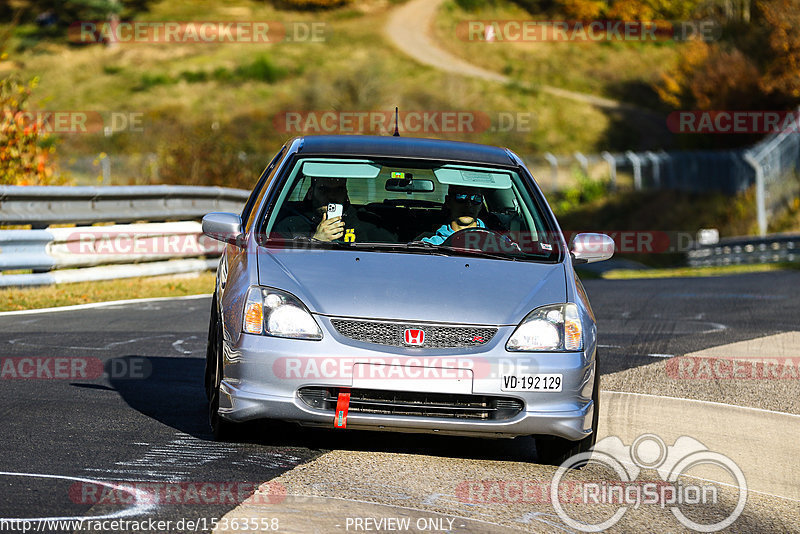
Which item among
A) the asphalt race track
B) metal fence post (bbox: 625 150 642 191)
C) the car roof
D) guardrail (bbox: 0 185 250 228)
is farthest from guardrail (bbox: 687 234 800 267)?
the car roof

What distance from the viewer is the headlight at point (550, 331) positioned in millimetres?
6227

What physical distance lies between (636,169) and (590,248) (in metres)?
39.9

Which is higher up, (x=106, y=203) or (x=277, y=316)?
(x=106, y=203)

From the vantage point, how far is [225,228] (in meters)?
7.13

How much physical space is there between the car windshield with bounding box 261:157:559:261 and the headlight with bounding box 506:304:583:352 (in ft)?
1.88

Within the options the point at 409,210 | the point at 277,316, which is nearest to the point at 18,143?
the point at 409,210

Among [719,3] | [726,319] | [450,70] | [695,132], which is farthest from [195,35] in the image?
[726,319]

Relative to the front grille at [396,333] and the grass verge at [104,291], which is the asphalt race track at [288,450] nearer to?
the front grille at [396,333]

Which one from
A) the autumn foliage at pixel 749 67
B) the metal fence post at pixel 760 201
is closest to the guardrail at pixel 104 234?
the metal fence post at pixel 760 201

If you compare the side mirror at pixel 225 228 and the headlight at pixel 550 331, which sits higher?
the side mirror at pixel 225 228

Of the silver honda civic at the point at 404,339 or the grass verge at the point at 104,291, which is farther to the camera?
the grass verge at the point at 104,291

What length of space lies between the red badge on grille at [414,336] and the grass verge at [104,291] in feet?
26.1

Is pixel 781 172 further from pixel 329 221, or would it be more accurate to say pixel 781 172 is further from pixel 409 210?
pixel 329 221

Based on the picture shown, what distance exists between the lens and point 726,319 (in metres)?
14.0
